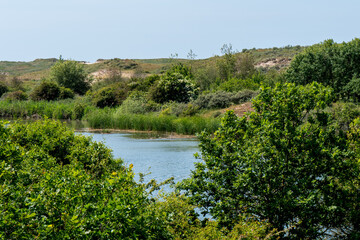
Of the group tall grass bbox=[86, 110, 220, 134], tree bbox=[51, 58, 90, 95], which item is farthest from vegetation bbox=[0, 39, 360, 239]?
tree bbox=[51, 58, 90, 95]

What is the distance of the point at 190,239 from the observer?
5.90 m

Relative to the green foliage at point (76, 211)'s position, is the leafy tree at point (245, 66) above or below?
above

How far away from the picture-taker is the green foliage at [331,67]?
3619 centimetres

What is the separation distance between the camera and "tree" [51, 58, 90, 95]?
59.0m

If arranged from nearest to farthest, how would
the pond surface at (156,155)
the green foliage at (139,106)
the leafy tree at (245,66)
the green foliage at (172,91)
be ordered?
the pond surface at (156,155) → the green foliage at (139,106) → the green foliage at (172,91) → the leafy tree at (245,66)

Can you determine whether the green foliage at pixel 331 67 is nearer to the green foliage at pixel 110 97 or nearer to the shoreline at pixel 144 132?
the shoreline at pixel 144 132

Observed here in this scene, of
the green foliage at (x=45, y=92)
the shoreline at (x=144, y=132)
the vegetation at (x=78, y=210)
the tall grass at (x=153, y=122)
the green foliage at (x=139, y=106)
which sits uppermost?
the vegetation at (x=78, y=210)

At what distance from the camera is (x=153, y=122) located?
3002cm

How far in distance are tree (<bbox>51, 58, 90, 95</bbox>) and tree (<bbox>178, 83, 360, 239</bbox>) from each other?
54238mm

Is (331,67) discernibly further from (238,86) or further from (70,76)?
(70,76)

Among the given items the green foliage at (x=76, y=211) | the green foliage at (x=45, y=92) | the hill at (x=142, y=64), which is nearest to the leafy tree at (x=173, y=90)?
the green foliage at (x=45, y=92)

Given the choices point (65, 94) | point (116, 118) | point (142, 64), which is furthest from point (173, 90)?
point (142, 64)

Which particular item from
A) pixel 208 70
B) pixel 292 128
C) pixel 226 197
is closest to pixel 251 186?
pixel 226 197

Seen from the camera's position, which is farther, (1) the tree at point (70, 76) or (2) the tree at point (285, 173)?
(1) the tree at point (70, 76)
